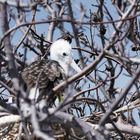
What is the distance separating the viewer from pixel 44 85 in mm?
3225

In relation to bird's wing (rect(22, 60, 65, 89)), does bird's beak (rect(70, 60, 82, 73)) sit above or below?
below

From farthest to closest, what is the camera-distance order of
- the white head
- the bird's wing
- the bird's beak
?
the white head < the bird's beak < the bird's wing

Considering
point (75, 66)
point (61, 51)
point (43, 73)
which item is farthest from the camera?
point (61, 51)

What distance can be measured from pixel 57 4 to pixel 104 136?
2.25 meters

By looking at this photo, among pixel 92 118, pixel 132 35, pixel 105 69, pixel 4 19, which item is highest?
pixel 4 19

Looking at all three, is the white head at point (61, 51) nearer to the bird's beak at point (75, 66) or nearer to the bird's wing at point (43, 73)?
the bird's beak at point (75, 66)

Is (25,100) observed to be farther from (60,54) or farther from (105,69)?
(60,54)

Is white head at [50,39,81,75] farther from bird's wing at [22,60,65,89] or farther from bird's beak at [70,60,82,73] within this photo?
bird's wing at [22,60,65,89]

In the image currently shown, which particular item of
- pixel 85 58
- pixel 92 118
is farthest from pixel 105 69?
pixel 92 118

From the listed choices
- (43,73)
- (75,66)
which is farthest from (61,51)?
(43,73)

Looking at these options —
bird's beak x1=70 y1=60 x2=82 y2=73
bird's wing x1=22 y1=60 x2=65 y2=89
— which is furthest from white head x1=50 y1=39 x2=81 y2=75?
bird's wing x1=22 y1=60 x2=65 y2=89

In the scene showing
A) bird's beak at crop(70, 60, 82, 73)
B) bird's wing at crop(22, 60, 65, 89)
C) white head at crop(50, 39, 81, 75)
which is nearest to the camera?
bird's wing at crop(22, 60, 65, 89)

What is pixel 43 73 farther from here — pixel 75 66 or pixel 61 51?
pixel 61 51

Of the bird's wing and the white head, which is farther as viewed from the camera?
the white head
